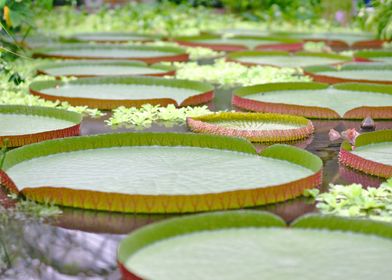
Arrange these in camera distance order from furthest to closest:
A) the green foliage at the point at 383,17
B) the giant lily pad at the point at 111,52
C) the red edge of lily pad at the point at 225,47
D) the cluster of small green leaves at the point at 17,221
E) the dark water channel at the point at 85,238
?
the red edge of lily pad at the point at 225,47 < the giant lily pad at the point at 111,52 < the green foliage at the point at 383,17 < the cluster of small green leaves at the point at 17,221 < the dark water channel at the point at 85,238

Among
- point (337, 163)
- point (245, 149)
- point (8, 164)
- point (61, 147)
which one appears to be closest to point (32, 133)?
point (61, 147)

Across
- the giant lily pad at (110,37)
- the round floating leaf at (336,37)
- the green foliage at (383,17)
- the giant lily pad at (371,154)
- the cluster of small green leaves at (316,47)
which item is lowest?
the giant lily pad at (110,37)

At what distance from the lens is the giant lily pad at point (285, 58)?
941cm

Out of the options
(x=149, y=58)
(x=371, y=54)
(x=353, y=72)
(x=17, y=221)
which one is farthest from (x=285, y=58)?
(x=17, y=221)

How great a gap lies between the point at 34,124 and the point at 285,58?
520 cm

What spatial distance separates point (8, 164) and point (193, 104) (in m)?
2.46

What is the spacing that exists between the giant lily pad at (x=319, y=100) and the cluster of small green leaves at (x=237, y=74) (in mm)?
828

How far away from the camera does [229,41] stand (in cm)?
1246

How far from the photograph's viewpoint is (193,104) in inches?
249

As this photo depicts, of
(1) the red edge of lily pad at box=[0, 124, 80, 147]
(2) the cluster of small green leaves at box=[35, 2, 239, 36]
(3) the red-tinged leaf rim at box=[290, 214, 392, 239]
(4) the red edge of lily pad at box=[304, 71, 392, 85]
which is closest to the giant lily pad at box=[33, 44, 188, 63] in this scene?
(4) the red edge of lily pad at box=[304, 71, 392, 85]

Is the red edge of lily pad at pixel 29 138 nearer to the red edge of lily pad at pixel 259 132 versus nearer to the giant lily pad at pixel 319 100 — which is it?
the red edge of lily pad at pixel 259 132

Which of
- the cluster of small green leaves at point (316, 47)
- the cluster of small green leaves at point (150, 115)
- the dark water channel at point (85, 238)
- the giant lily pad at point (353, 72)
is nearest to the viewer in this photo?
the dark water channel at point (85, 238)

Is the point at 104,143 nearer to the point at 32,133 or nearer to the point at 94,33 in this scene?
the point at 32,133

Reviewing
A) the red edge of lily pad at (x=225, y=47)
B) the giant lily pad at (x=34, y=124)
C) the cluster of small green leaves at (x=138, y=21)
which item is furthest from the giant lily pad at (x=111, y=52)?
the giant lily pad at (x=34, y=124)
